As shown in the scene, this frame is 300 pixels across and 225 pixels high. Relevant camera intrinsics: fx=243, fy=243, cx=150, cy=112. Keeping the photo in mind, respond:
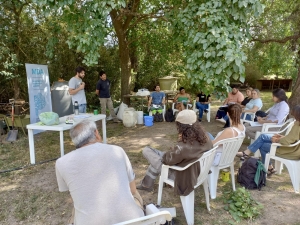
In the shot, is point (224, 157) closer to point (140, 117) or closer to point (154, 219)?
point (154, 219)

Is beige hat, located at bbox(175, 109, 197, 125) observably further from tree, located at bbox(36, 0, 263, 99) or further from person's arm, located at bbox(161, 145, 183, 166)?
tree, located at bbox(36, 0, 263, 99)

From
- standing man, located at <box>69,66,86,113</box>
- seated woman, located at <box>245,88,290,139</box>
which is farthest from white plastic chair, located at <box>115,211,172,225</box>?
standing man, located at <box>69,66,86,113</box>

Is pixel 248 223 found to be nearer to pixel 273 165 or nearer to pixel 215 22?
pixel 273 165

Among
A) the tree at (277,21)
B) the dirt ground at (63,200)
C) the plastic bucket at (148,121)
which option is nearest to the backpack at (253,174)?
the dirt ground at (63,200)

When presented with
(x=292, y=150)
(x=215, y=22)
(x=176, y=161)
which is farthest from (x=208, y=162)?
(x=215, y=22)

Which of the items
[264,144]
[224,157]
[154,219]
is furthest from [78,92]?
[154,219]

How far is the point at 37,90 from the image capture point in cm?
479

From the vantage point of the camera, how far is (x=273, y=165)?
3.41m

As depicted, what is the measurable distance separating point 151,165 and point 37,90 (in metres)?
3.26

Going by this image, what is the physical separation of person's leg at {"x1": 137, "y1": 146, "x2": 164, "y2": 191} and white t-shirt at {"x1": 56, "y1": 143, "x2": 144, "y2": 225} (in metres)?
1.16

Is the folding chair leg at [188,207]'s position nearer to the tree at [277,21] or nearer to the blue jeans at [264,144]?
the blue jeans at [264,144]

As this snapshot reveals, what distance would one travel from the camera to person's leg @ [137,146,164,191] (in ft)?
8.32

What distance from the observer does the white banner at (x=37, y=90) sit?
461cm

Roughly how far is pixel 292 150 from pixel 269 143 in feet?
1.14
